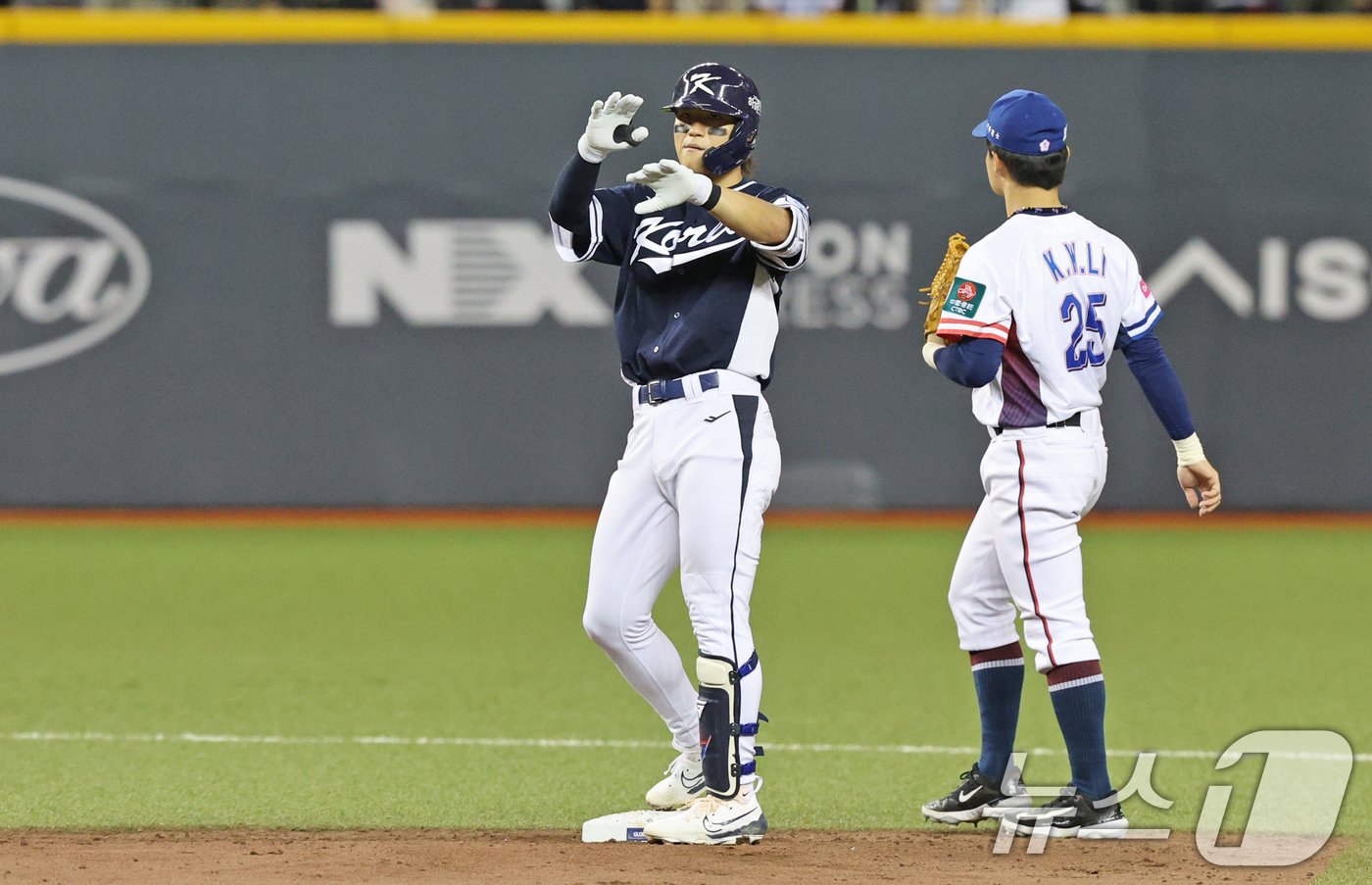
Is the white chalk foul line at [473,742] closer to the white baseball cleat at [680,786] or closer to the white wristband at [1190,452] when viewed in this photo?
the white baseball cleat at [680,786]

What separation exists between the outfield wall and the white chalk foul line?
21.6 feet

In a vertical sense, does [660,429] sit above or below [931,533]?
above

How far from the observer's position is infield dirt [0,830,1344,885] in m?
4.59

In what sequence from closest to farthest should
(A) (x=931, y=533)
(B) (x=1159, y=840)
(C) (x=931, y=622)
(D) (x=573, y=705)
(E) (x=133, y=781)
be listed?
(B) (x=1159, y=840) < (E) (x=133, y=781) < (D) (x=573, y=705) < (C) (x=931, y=622) < (A) (x=931, y=533)

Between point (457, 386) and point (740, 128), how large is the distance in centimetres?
830

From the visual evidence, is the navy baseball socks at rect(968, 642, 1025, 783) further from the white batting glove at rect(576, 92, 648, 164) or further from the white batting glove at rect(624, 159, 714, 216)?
the white batting glove at rect(576, 92, 648, 164)

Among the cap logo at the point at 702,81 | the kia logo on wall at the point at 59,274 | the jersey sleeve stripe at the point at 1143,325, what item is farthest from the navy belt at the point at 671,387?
the kia logo on wall at the point at 59,274

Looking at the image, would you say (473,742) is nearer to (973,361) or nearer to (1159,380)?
(973,361)

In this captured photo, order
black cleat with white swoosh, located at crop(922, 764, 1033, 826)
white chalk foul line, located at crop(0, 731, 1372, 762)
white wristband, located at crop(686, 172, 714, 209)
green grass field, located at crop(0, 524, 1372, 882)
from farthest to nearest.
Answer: white chalk foul line, located at crop(0, 731, 1372, 762)
green grass field, located at crop(0, 524, 1372, 882)
black cleat with white swoosh, located at crop(922, 764, 1033, 826)
white wristband, located at crop(686, 172, 714, 209)

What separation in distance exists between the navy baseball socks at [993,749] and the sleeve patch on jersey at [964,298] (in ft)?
3.37

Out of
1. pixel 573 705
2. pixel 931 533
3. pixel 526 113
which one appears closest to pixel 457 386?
pixel 526 113

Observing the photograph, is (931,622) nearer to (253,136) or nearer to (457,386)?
(457,386)

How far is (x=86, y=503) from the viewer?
13289 millimetres

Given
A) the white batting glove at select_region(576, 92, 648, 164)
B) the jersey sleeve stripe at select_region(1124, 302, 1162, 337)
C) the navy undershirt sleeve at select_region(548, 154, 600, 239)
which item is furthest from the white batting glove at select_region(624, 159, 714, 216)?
the jersey sleeve stripe at select_region(1124, 302, 1162, 337)
